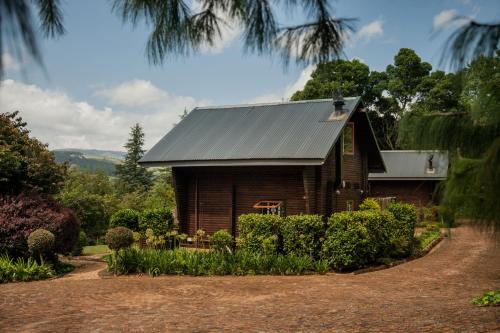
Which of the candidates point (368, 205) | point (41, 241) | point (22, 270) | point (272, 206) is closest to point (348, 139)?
point (368, 205)

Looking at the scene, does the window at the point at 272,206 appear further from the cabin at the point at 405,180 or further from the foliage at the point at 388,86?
the foliage at the point at 388,86

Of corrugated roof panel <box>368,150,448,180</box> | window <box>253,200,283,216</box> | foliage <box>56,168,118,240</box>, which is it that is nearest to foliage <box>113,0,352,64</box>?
window <box>253,200,283,216</box>

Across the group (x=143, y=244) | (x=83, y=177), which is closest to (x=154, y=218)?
(x=143, y=244)

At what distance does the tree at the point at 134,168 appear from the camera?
1973 inches

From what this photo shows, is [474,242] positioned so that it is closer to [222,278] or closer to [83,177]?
[222,278]

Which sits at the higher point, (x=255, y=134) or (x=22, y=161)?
(x=255, y=134)

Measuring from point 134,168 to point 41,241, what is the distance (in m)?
39.0

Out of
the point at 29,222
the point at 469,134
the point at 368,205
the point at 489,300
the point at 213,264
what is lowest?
the point at 489,300

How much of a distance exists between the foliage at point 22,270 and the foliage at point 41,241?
1.04ft

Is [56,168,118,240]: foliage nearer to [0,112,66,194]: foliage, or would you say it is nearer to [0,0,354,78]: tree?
[0,112,66,194]: foliage

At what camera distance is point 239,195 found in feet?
60.1

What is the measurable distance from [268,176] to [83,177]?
21554 millimetres

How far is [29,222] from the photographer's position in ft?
45.6

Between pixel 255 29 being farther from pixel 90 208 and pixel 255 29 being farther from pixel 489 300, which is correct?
pixel 90 208
